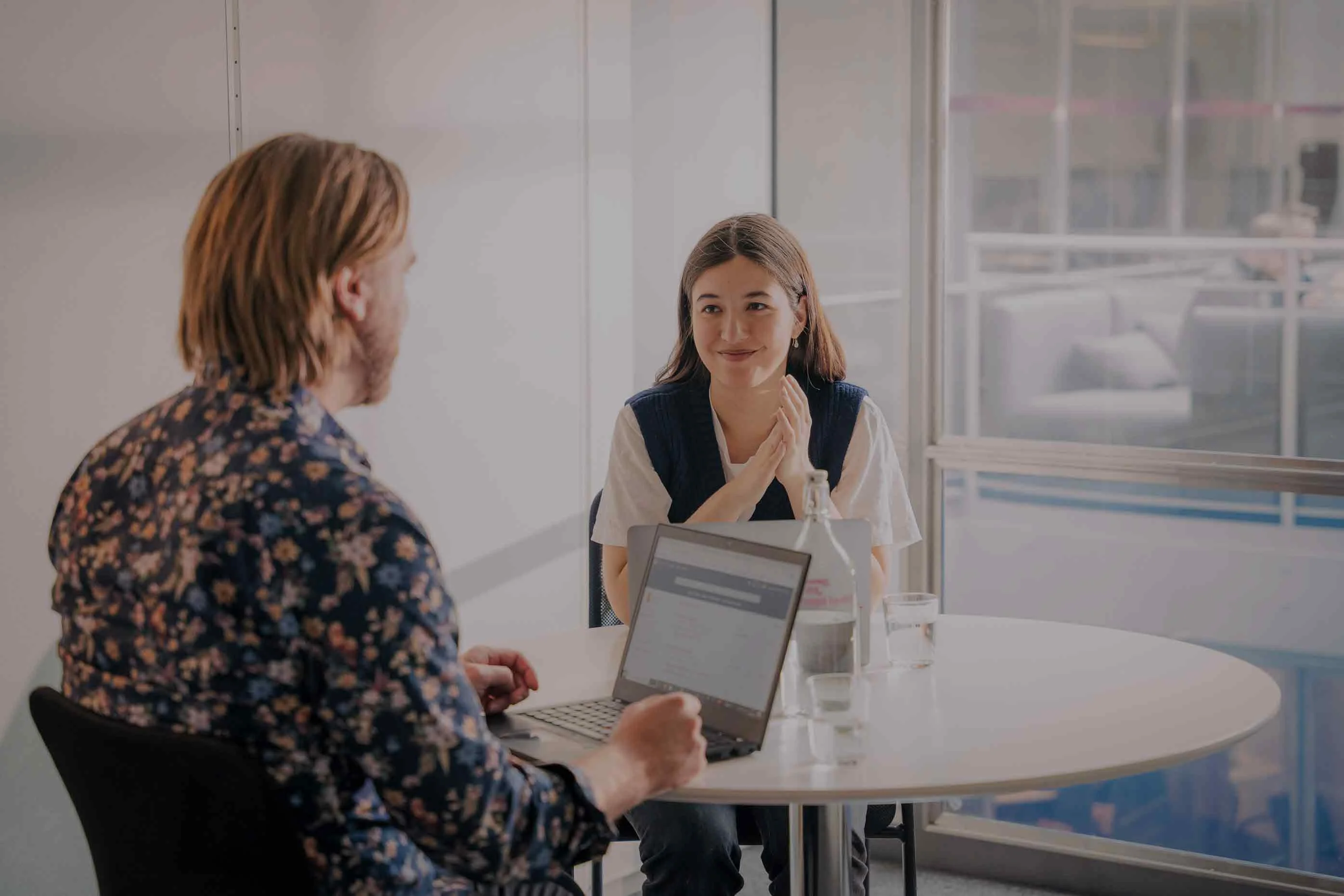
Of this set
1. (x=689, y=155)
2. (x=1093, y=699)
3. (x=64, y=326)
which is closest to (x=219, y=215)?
(x=64, y=326)

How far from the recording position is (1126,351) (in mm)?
3367

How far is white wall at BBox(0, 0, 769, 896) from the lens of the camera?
2170 millimetres

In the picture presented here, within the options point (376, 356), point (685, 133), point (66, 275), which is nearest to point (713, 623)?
point (376, 356)

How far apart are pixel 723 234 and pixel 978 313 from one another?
3.66 ft

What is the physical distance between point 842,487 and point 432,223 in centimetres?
98

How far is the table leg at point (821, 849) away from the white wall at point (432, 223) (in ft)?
3.77

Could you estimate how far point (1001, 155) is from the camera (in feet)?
11.4

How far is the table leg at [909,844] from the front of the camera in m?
2.45

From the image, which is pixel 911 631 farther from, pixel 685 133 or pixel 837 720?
pixel 685 133

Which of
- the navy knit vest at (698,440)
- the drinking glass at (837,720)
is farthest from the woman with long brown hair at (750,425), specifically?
the drinking glass at (837,720)

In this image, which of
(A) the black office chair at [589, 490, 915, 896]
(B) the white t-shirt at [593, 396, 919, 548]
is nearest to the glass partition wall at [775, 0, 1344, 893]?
(B) the white t-shirt at [593, 396, 919, 548]

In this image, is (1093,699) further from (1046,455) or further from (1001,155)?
(1001,155)

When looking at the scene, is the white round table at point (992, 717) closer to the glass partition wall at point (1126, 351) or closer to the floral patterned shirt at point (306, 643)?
the floral patterned shirt at point (306, 643)

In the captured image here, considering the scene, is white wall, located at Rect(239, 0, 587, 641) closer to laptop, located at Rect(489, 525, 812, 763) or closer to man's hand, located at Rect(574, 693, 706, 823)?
laptop, located at Rect(489, 525, 812, 763)
